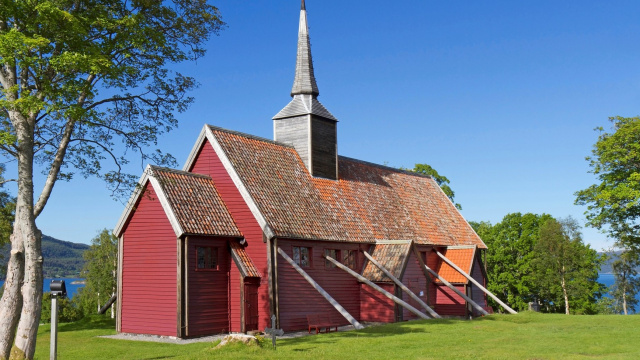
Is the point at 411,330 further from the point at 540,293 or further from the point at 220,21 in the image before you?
the point at 540,293

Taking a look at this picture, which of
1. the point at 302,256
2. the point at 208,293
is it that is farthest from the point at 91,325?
the point at 302,256

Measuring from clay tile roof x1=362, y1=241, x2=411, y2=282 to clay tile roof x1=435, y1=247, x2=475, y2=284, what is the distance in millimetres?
6081

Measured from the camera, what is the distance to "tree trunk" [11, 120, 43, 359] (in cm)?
1559

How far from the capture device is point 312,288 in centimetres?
2597

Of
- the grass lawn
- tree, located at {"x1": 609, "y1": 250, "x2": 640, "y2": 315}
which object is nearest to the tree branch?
the grass lawn

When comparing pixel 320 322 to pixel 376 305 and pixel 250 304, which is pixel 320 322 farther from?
pixel 376 305

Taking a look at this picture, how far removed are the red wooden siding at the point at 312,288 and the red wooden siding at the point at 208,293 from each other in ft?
7.63

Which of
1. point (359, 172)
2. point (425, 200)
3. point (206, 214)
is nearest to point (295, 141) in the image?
point (359, 172)

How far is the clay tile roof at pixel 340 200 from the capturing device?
1035 inches

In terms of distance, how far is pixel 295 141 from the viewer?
3148cm

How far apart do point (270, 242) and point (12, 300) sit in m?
10.3

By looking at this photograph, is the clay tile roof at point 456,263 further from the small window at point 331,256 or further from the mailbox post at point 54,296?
the mailbox post at point 54,296

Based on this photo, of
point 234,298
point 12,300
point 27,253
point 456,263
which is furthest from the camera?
point 456,263

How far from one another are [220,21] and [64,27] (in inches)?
220
